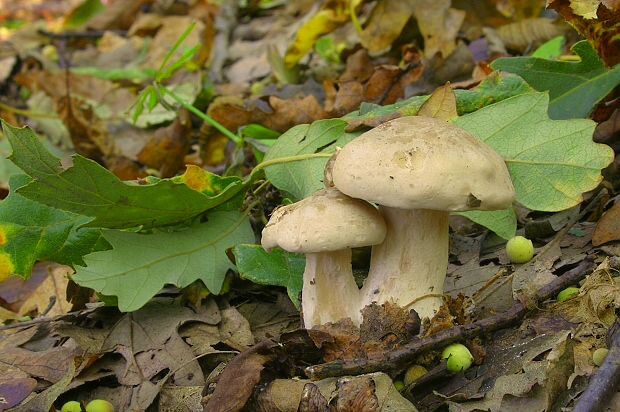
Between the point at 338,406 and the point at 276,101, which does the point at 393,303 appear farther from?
the point at 276,101

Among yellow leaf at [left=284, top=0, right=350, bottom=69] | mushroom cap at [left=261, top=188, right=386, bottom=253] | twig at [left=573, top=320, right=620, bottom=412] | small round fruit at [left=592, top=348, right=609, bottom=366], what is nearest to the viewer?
twig at [left=573, top=320, right=620, bottom=412]

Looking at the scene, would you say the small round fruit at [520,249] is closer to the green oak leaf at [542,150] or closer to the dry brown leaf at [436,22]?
the green oak leaf at [542,150]

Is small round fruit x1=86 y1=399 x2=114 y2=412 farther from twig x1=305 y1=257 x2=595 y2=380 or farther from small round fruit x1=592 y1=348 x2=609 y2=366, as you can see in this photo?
→ small round fruit x1=592 y1=348 x2=609 y2=366

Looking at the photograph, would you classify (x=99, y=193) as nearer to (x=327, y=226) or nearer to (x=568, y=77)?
(x=327, y=226)

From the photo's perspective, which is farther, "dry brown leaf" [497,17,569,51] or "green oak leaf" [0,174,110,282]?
"dry brown leaf" [497,17,569,51]

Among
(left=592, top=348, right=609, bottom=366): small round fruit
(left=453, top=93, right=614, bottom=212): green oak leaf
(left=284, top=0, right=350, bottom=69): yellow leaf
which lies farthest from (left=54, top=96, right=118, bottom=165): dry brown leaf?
(left=592, top=348, right=609, bottom=366): small round fruit

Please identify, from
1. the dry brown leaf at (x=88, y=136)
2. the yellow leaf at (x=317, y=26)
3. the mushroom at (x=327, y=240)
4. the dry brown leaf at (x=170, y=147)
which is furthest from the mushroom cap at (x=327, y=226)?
the dry brown leaf at (x=88, y=136)
